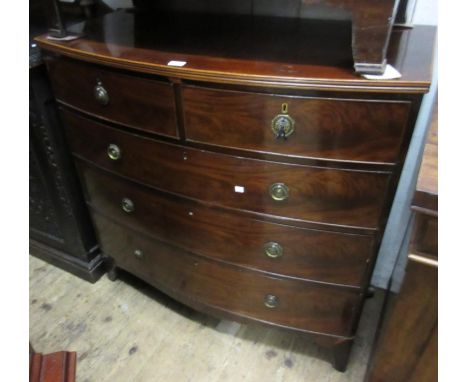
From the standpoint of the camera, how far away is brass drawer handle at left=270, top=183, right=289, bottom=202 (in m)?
0.83

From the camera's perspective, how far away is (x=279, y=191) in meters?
0.84

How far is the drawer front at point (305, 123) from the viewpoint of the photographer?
2.26 ft

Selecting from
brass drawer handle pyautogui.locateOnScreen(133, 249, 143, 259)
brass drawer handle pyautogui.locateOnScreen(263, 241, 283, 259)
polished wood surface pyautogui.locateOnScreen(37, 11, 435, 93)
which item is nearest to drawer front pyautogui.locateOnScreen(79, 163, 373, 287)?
brass drawer handle pyautogui.locateOnScreen(263, 241, 283, 259)

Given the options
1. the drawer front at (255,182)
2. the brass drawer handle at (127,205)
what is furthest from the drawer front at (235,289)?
the drawer front at (255,182)

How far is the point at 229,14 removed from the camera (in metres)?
1.17

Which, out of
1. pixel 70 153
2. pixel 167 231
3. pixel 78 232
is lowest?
pixel 78 232

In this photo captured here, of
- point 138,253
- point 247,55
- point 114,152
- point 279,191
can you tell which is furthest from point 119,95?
point 138,253

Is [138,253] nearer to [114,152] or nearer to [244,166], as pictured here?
[114,152]

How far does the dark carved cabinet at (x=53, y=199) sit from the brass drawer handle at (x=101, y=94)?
0.27 m

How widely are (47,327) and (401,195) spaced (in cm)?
131

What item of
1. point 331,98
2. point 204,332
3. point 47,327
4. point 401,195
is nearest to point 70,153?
point 47,327

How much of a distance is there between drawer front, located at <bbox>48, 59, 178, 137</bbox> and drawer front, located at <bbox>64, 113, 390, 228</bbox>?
0.05m
